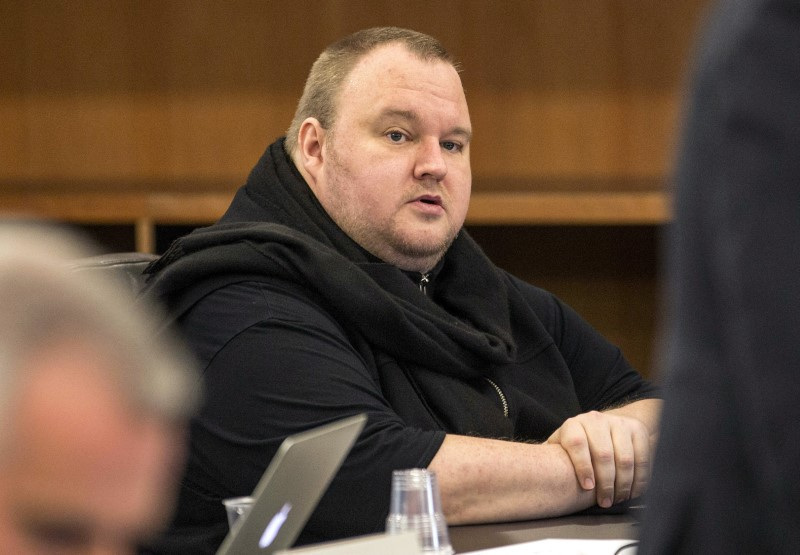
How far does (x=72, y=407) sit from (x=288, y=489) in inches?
22.9

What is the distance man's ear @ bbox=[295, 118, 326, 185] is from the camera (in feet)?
7.00

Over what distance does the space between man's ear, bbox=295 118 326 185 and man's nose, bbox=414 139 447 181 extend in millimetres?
183

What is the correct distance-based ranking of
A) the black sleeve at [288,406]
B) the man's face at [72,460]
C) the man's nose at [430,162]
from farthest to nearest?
1. the man's nose at [430,162]
2. the black sleeve at [288,406]
3. the man's face at [72,460]

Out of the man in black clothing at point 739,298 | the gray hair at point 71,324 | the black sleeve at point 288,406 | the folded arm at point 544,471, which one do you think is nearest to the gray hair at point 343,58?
the black sleeve at point 288,406

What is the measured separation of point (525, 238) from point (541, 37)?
65cm

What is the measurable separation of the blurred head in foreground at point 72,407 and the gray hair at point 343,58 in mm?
1744

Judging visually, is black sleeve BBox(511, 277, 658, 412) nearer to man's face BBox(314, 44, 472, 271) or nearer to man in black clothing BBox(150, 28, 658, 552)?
man in black clothing BBox(150, 28, 658, 552)

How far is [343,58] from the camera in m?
2.12

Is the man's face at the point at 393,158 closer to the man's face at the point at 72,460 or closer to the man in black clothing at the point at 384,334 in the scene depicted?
the man in black clothing at the point at 384,334

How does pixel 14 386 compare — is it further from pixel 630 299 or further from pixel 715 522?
pixel 630 299

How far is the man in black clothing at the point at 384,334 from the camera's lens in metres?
1.65

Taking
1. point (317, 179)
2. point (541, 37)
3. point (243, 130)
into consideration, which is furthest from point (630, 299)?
point (317, 179)

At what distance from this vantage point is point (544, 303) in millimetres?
2367

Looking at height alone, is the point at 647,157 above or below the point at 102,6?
below
